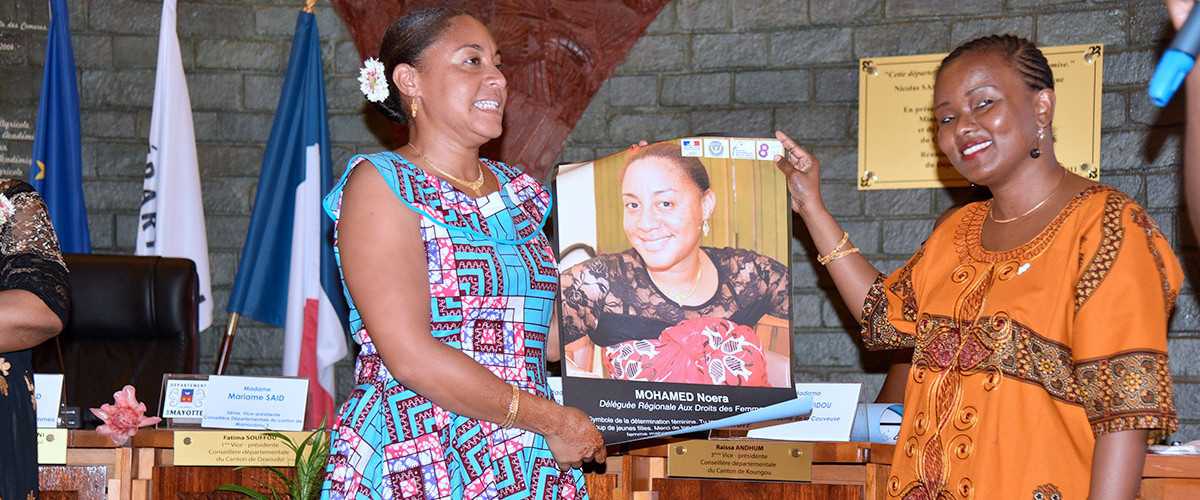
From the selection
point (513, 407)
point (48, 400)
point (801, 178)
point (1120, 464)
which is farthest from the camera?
point (48, 400)

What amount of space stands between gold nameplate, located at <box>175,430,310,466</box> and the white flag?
1.82m

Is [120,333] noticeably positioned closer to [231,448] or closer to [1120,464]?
[231,448]

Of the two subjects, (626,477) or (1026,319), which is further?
(626,477)

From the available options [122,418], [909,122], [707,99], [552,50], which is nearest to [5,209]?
[122,418]

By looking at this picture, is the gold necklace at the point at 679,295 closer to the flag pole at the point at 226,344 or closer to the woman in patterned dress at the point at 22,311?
the woman in patterned dress at the point at 22,311

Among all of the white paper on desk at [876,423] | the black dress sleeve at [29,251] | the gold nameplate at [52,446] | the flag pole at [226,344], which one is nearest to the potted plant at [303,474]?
the gold nameplate at [52,446]

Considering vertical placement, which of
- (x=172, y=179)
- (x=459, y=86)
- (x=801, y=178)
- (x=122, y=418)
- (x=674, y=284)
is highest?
(x=172, y=179)

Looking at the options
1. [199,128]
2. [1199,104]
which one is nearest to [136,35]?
[199,128]

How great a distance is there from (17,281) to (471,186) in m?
0.86

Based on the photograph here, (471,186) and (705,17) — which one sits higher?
(705,17)

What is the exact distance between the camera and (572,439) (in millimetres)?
1875

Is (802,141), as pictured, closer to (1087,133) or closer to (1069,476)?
(1087,133)

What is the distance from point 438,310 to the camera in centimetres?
185

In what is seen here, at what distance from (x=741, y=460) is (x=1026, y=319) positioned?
0.90 metres
